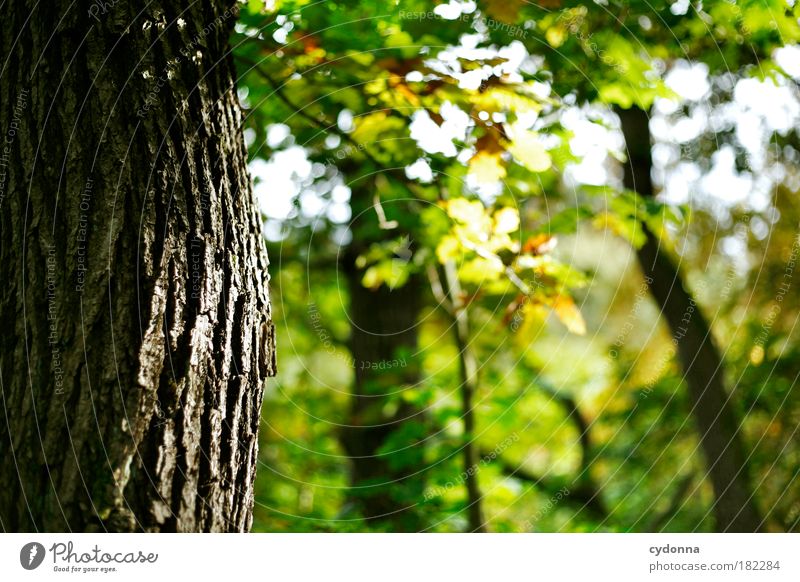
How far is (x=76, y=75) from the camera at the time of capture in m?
1.47

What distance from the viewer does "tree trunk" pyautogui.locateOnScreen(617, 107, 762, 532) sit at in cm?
402

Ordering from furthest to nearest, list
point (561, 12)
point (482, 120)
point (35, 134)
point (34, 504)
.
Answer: point (561, 12) < point (482, 120) < point (35, 134) < point (34, 504)

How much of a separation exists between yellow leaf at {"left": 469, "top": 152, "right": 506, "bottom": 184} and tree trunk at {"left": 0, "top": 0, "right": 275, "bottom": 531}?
958mm

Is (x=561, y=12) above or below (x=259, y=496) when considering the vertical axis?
above

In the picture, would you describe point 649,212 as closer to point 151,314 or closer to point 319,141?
point 319,141

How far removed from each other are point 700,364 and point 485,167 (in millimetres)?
2506

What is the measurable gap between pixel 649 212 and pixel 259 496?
3470mm

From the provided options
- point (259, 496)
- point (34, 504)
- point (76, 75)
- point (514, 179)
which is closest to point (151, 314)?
point (34, 504)

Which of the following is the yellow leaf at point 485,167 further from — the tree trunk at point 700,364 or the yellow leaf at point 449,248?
the tree trunk at point 700,364
